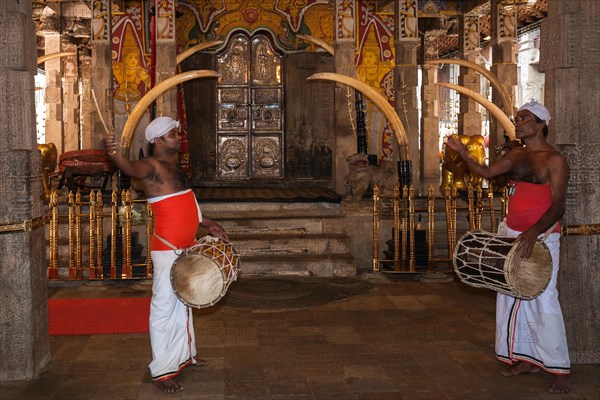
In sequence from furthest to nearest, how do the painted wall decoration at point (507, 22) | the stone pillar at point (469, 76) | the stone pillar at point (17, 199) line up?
the stone pillar at point (469, 76) → the painted wall decoration at point (507, 22) → the stone pillar at point (17, 199)

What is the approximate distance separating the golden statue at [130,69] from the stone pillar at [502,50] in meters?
7.69

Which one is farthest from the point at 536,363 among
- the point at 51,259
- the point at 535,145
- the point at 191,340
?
the point at 51,259

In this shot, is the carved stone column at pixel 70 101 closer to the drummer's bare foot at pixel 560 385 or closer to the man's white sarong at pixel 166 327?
the man's white sarong at pixel 166 327

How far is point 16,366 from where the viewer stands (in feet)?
17.1

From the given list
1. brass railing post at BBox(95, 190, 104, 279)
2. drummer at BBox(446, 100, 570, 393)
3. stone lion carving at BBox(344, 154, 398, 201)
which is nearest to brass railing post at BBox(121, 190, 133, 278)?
brass railing post at BBox(95, 190, 104, 279)

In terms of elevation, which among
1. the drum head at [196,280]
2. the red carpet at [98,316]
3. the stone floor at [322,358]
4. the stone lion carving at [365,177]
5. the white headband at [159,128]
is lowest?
the stone floor at [322,358]

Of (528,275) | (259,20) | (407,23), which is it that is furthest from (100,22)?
(528,275)

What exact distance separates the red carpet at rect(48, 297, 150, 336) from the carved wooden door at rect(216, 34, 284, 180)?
321 inches

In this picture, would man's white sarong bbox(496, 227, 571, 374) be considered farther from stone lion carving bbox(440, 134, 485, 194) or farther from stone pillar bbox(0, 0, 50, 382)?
stone lion carving bbox(440, 134, 485, 194)

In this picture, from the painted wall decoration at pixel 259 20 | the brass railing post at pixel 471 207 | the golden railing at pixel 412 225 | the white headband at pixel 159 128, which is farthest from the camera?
the painted wall decoration at pixel 259 20

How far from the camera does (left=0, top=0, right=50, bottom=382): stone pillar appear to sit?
5137 mm

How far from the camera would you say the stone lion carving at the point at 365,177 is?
33.6ft

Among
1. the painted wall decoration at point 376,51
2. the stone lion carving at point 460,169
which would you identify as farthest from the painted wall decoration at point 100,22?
the stone lion carving at point 460,169

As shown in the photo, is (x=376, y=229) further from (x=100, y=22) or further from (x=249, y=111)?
(x=100, y=22)
